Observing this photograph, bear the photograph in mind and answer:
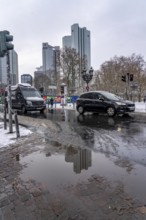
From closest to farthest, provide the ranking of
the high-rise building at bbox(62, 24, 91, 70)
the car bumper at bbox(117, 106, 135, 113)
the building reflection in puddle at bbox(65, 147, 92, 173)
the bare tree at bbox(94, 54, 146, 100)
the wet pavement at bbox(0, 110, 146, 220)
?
the wet pavement at bbox(0, 110, 146, 220) → the building reflection in puddle at bbox(65, 147, 92, 173) → the car bumper at bbox(117, 106, 135, 113) → the bare tree at bbox(94, 54, 146, 100) → the high-rise building at bbox(62, 24, 91, 70)

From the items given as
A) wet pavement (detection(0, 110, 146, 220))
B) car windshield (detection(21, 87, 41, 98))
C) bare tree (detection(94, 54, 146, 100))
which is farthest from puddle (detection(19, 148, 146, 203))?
bare tree (detection(94, 54, 146, 100))

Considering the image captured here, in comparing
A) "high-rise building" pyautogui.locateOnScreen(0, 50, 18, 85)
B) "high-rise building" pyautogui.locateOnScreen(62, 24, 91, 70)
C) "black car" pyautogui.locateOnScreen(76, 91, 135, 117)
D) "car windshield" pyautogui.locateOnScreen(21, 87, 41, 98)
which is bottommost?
"black car" pyautogui.locateOnScreen(76, 91, 135, 117)

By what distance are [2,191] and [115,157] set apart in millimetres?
3042

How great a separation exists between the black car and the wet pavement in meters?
8.61

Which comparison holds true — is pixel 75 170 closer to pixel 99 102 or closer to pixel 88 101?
pixel 99 102

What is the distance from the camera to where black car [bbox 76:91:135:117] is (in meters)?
16.5

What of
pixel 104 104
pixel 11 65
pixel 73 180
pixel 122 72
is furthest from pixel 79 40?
pixel 73 180

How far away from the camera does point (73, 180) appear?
15.3ft

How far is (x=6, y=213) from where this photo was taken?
349cm

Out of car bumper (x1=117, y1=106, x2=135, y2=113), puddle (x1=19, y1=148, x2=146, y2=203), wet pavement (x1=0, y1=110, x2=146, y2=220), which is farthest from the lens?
car bumper (x1=117, y1=106, x2=135, y2=113)

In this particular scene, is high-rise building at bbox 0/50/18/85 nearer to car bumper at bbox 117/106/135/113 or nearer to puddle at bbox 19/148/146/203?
puddle at bbox 19/148/146/203

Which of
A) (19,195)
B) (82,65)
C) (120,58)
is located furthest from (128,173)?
(120,58)

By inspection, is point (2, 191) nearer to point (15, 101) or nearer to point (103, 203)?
point (103, 203)

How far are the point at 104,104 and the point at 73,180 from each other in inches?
497
